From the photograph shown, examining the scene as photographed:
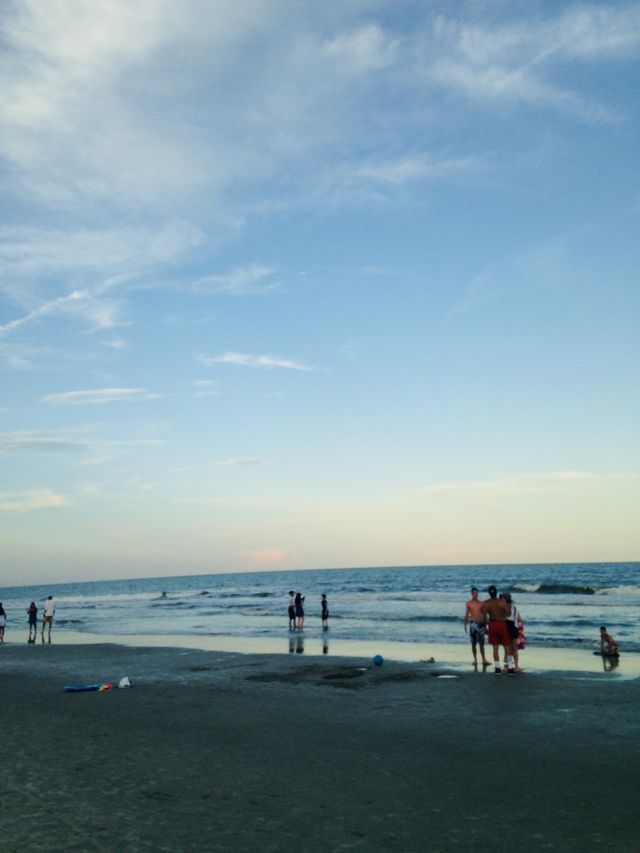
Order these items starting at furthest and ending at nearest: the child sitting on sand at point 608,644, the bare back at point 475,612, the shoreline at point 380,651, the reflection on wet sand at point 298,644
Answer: the reflection on wet sand at point 298,644, the child sitting on sand at point 608,644, the shoreline at point 380,651, the bare back at point 475,612

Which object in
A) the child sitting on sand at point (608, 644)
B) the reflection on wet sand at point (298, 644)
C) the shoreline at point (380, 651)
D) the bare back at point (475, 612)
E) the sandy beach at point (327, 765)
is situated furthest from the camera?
the reflection on wet sand at point (298, 644)

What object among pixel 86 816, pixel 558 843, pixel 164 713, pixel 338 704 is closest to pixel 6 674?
pixel 164 713

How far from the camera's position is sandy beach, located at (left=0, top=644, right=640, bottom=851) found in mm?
6051

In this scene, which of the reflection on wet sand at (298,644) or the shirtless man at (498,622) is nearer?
the shirtless man at (498,622)

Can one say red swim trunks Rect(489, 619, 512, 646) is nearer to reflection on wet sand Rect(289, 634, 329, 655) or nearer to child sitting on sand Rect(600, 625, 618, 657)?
child sitting on sand Rect(600, 625, 618, 657)

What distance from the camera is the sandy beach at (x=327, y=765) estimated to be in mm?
6051

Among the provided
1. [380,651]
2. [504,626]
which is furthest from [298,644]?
[504,626]

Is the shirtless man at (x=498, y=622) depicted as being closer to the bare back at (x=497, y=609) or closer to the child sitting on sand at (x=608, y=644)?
the bare back at (x=497, y=609)

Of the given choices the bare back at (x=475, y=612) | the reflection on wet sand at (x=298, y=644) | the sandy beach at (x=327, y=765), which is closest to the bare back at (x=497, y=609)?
the bare back at (x=475, y=612)

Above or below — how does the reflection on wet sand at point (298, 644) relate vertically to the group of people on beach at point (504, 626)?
below

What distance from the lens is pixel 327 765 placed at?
8344 millimetres

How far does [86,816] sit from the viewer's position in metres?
6.54

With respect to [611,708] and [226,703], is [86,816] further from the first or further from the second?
[611,708]

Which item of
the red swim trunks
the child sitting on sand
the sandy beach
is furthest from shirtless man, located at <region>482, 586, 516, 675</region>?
the child sitting on sand
